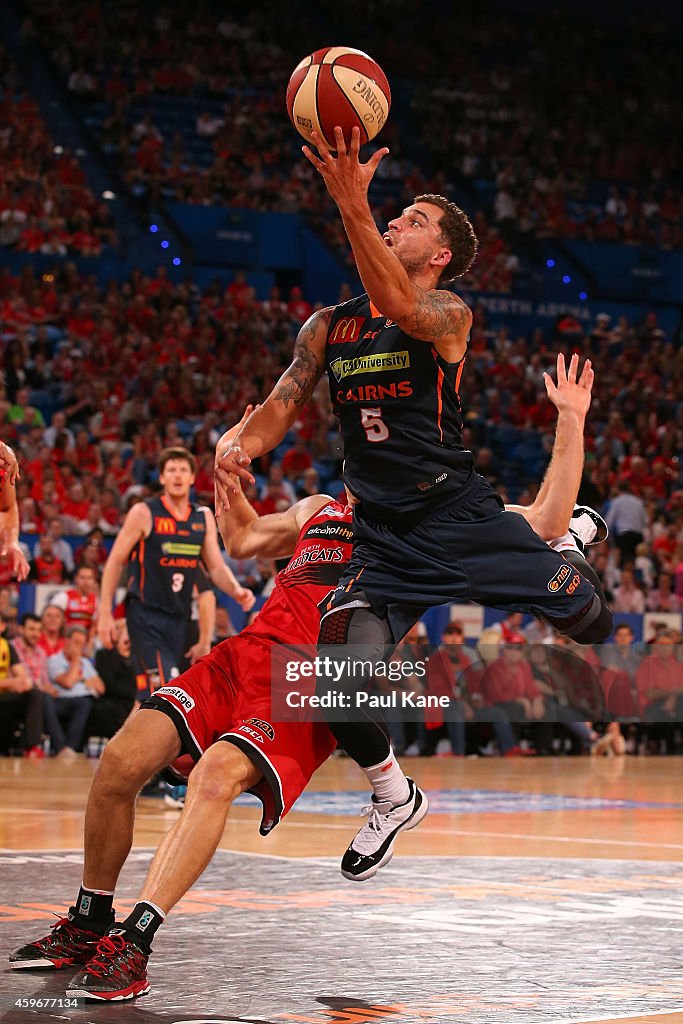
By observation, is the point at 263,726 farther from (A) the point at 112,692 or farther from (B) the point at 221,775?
(A) the point at 112,692

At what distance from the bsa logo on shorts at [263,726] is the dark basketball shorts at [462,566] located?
53cm

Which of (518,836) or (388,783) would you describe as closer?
(388,783)

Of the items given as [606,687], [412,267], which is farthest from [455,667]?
[412,267]

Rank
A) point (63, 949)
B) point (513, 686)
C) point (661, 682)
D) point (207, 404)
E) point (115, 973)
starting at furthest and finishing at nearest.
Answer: point (207, 404) < point (661, 682) < point (513, 686) < point (63, 949) < point (115, 973)

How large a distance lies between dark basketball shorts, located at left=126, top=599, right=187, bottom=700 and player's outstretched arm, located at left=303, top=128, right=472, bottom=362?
5924 mm

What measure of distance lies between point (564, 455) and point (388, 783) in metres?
1.43

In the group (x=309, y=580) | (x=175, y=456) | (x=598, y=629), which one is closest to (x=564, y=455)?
(x=598, y=629)

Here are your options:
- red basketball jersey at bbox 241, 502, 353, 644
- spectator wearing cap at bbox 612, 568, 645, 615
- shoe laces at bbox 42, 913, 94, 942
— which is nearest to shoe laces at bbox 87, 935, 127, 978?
shoe laces at bbox 42, 913, 94, 942

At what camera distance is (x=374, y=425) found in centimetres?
539

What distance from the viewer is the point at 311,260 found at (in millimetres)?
27406

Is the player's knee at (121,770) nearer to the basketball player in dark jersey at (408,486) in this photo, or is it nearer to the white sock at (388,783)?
the basketball player in dark jersey at (408,486)

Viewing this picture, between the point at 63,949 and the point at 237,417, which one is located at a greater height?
the point at 237,417

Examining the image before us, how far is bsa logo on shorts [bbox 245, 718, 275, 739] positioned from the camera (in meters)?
5.04

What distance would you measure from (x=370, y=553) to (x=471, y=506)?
42 cm
